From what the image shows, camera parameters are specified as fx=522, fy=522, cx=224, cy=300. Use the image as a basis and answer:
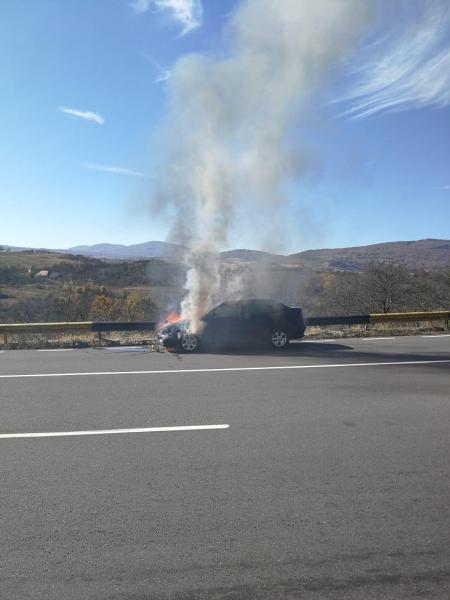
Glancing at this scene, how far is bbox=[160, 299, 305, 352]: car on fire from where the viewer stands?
47.3 feet

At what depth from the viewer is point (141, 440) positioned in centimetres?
607

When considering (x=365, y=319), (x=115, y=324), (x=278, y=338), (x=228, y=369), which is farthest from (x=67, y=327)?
(x=365, y=319)

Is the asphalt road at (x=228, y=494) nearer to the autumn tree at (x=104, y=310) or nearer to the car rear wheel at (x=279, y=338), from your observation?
the car rear wheel at (x=279, y=338)

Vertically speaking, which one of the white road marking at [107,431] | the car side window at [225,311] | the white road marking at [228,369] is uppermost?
the car side window at [225,311]

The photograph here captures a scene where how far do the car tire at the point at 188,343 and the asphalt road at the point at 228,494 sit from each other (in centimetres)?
510

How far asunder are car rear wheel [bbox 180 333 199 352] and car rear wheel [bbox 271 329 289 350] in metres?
2.16

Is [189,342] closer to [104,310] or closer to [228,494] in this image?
[228,494]

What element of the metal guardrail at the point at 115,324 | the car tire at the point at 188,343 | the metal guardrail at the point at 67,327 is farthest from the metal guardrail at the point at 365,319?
the metal guardrail at the point at 67,327

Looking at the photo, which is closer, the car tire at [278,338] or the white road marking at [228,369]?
the white road marking at [228,369]

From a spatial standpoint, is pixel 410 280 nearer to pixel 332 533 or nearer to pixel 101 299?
pixel 101 299

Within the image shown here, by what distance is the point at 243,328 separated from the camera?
1462 centimetres

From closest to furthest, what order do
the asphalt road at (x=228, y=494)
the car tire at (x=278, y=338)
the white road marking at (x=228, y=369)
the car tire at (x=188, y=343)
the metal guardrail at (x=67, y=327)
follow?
1. the asphalt road at (x=228, y=494)
2. the white road marking at (x=228, y=369)
3. the car tire at (x=188, y=343)
4. the car tire at (x=278, y=338)
5. the metal guardrail at (x=67, y=327)

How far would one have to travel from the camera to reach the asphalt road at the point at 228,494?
3.30 metres

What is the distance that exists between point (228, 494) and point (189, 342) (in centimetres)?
985
